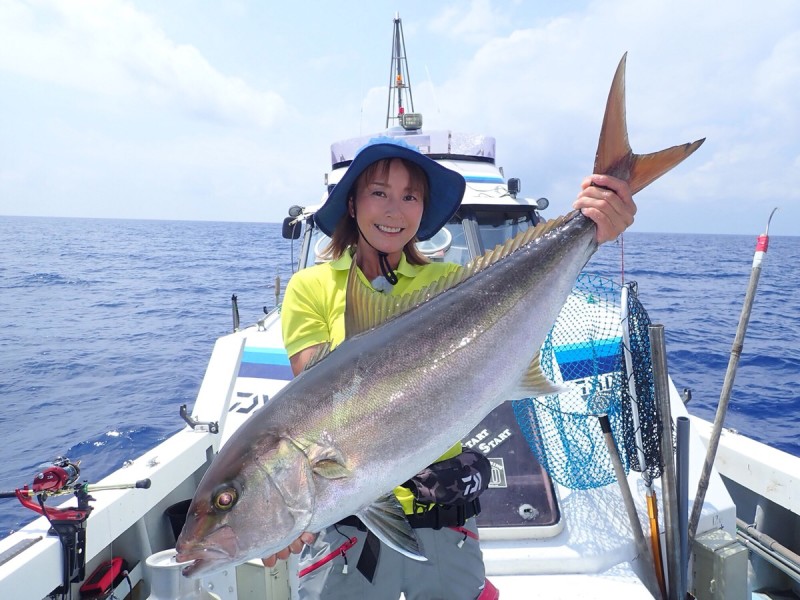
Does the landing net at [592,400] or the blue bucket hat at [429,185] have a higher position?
the blue bucket hat at [429,185]

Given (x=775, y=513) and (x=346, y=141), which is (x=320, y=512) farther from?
(x=346, y=141)

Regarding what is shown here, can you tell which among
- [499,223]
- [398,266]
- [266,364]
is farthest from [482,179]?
[398,266]

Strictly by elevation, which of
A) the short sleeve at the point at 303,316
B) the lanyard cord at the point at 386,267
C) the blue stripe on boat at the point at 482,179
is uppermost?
the blue stripe on boat at the point at 482,179

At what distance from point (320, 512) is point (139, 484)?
2.33m

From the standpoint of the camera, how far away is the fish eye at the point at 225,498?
Result: 5.11 ft

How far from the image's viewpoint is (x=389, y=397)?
1.67m

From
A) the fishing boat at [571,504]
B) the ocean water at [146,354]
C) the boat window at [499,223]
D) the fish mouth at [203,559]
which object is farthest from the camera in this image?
the ocean water at [146,354]

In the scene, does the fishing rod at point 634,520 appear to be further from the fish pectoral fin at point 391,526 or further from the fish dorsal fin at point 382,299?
the fish pectoral fin at point 391,526

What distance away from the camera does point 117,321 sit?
18094mm

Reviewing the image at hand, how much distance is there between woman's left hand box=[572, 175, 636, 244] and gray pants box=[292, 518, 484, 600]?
4.57 feet

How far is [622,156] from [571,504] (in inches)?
107

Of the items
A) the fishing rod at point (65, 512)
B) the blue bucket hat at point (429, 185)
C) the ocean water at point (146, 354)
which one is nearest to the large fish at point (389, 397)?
the blue bucket hat at point (429, 185)

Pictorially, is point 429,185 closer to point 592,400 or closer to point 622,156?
point 622,156

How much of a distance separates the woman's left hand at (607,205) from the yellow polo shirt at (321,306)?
74 centimetres
